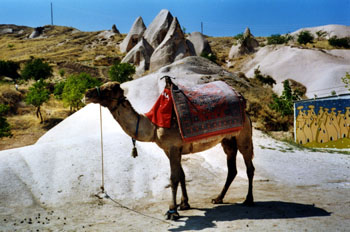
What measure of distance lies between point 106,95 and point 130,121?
0.59 meters

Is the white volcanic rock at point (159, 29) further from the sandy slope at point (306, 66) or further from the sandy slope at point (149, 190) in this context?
the sandy slope at point (149, 190)

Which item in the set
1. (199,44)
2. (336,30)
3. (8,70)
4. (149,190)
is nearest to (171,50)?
(199,44)

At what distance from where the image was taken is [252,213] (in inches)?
203

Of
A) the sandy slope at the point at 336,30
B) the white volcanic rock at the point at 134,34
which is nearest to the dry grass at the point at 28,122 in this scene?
the white volcanic rock at the point at 134,34

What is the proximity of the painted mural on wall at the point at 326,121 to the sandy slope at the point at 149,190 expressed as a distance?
5.54m

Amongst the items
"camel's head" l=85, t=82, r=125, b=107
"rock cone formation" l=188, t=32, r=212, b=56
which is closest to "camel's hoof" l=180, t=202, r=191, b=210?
"camel's head" l=85, t=82, r=125, b=107

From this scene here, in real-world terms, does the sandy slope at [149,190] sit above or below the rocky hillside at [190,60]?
below

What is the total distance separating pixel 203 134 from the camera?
5320mm

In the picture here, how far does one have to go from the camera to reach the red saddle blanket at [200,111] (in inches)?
206

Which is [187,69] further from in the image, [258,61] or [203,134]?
[258,61]

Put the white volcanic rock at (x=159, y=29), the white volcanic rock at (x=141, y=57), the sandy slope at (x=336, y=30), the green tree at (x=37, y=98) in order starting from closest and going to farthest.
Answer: the green tree at (x=37, y=98)
the white volcanic rock at (x=141, y=57)
the white volcanic rock at (x=159, y=29)
the sandy slope at (x=336, y=30)

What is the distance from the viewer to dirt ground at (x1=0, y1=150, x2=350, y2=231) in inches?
182

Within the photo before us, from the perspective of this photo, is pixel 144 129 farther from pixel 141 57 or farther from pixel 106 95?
pixel 141 57

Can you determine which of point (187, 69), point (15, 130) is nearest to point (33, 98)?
point (15, 130)
